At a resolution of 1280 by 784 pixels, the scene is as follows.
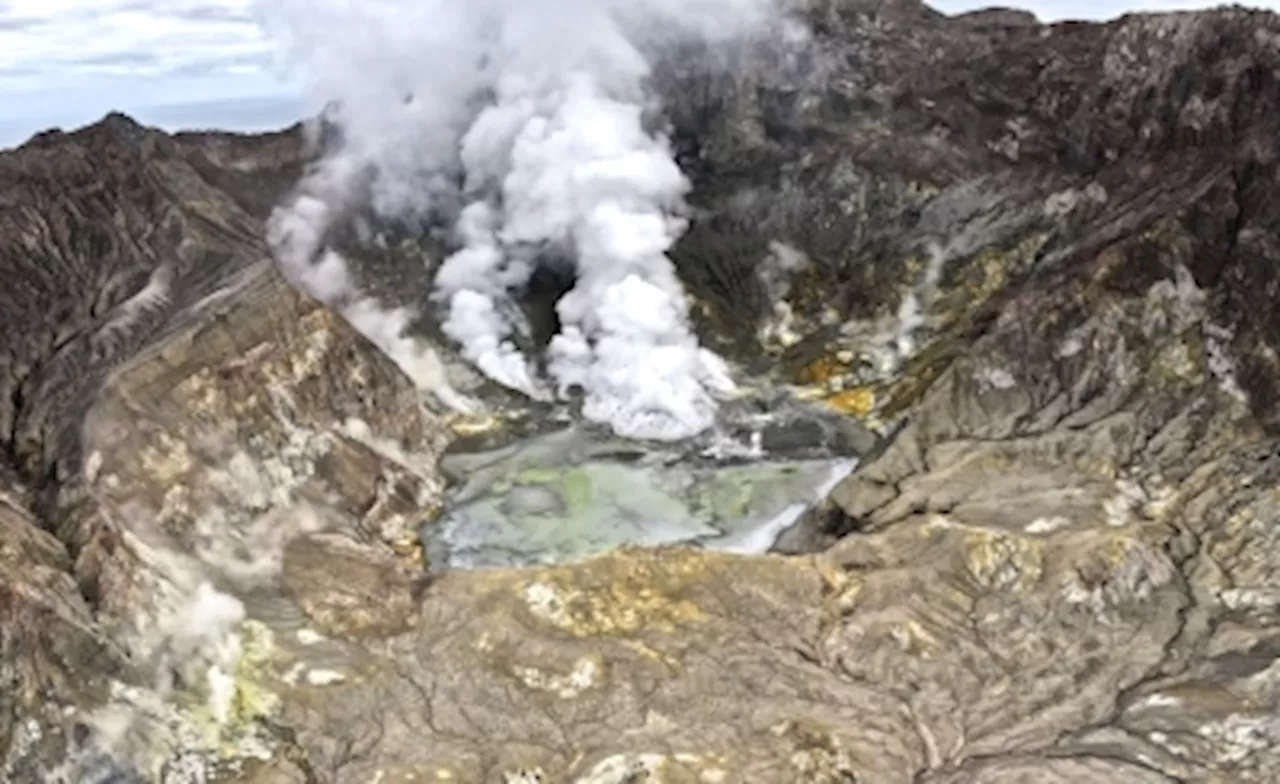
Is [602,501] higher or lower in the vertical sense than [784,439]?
lower

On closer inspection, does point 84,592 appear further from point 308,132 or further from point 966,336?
point 308,132

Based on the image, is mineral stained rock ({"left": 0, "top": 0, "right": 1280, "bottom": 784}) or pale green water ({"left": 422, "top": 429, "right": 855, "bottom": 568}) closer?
mineral stained rock ({"left": 0, "top": 0, "right": 1280, "bottom": 784})

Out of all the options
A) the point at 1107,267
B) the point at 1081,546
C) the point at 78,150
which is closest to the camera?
the point at 1081,546

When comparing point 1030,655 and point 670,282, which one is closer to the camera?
point 1030,655

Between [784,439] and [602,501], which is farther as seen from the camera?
[784,439]

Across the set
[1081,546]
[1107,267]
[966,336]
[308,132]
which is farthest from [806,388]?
[308,132]
